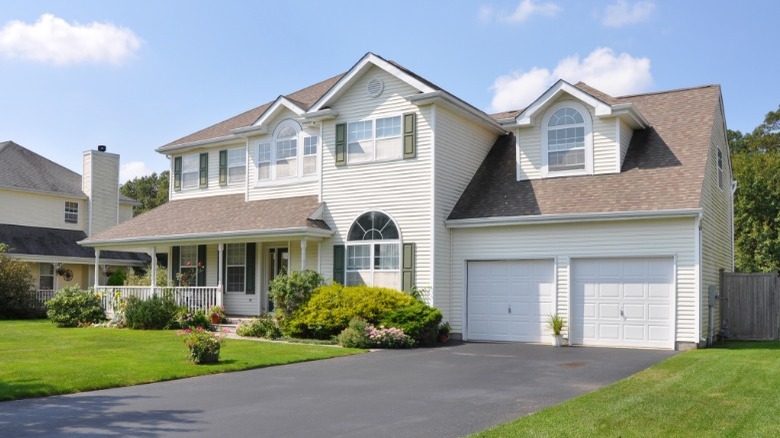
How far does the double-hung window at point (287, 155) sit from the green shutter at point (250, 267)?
91.0 inches

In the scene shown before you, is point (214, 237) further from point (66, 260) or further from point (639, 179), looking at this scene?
point (66, 260)

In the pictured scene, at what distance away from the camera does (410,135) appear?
20375 millimetres

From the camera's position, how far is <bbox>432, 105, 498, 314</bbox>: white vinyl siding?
20.0 metres

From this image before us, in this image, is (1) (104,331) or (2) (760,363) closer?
(2) (760,363)

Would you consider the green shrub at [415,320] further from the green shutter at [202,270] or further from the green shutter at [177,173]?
the green shutter at [177,173]

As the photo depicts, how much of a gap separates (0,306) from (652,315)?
2426cm

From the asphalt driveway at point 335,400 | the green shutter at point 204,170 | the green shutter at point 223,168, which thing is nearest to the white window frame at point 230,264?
the green shutter at point 223,168

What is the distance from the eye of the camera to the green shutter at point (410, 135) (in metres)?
20.3

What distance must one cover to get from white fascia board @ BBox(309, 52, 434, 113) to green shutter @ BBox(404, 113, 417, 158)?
0.86 m

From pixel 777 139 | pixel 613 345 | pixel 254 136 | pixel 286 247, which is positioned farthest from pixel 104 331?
pixel 777 139

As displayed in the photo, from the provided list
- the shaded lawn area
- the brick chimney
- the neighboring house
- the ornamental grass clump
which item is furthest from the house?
the brick chimney

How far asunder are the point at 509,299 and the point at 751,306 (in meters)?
7.31

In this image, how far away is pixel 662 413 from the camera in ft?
29.1

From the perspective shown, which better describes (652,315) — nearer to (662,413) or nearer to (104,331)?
(662,413)
